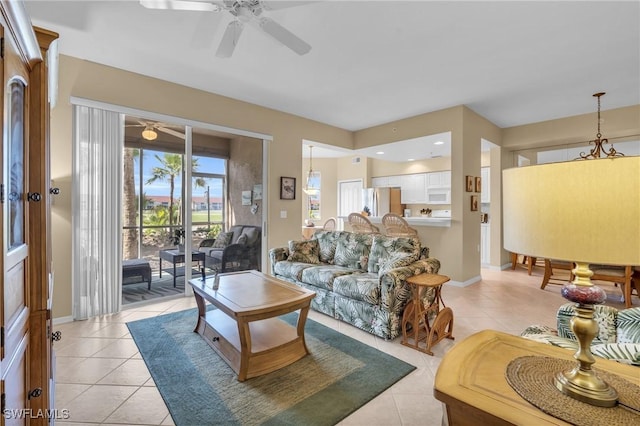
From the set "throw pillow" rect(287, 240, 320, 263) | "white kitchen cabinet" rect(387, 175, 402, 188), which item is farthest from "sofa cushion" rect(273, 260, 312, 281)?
"white kitchen cabinet" rect(387, 175, 402, 188)

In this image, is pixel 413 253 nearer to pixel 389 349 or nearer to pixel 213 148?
pixel 389 349

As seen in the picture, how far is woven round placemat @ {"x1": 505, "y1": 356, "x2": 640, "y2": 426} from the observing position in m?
0.74

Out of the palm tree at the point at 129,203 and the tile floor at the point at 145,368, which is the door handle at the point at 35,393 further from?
the palm tree at the point at 129,203

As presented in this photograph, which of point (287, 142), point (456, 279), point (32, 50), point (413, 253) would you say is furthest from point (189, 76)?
point (456, 279)

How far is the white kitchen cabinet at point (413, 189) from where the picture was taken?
25.4 ft

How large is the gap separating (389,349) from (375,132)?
433 cm

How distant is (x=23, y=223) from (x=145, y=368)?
1577 millimetres

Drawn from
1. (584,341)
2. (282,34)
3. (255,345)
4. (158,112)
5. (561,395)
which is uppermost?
(282,34)

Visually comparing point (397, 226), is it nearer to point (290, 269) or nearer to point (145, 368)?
point (290, 269)

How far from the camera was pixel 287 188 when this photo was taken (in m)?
5.01

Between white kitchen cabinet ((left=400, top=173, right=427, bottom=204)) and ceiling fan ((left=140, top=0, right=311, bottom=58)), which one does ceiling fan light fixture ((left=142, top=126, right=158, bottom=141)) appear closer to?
ceiling fan ((left=140, top=0, right=311, bottom=58))

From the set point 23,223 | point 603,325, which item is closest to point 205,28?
point 23,223

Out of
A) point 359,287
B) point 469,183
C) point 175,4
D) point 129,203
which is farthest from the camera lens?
point 469,183

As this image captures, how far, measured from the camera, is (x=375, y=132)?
5.82 m
